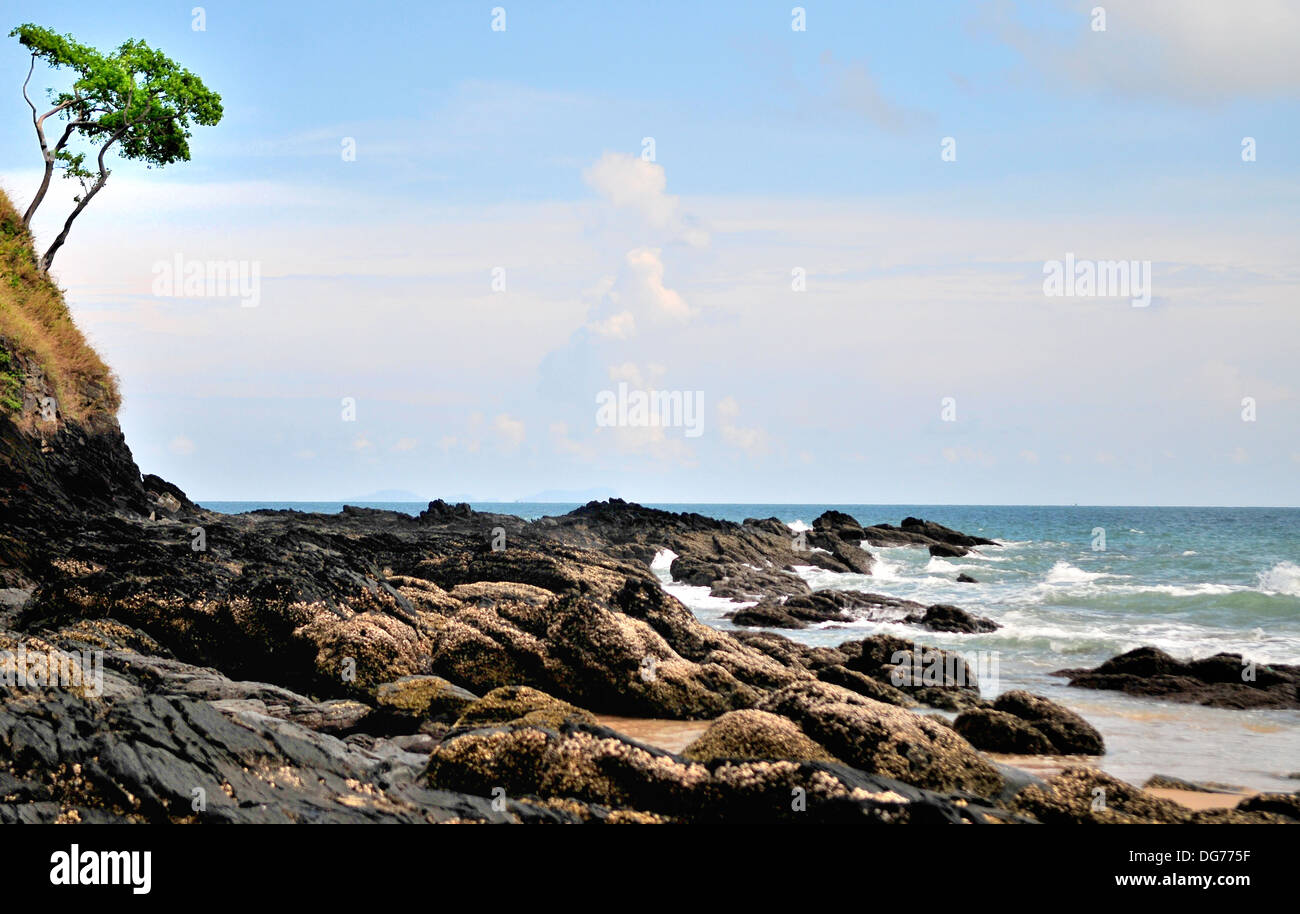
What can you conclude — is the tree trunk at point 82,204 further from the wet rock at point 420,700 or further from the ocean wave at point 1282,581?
the ocean wave at point 1282,581

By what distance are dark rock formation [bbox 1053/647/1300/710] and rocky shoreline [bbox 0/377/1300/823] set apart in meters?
4.55

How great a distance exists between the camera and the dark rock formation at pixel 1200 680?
68.2 feet

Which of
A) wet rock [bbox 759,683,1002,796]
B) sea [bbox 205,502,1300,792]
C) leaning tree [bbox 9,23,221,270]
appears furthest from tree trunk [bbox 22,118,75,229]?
wet rock [bbox 759,683,1002,796]

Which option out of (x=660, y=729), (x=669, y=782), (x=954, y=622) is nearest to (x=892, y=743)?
(x=669, y=782)

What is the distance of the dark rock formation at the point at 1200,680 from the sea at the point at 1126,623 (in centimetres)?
55

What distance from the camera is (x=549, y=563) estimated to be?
82.5 ft

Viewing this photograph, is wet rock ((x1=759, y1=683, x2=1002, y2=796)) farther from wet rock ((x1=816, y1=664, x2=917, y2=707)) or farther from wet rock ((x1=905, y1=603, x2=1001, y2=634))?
wet rock ((x1=905, y1=603, x2=1001, y2=634))

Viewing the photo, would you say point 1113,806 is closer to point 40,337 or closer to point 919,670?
point 919,670

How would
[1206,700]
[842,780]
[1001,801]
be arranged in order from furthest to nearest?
[1206,700]
[1001,801]
[842,780]

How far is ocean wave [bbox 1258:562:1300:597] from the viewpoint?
129ft

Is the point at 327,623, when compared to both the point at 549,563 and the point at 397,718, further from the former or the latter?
the point at 549,563

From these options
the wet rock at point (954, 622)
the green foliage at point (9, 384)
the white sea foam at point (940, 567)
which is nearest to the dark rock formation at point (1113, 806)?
the wet rock at point (954, 622)
